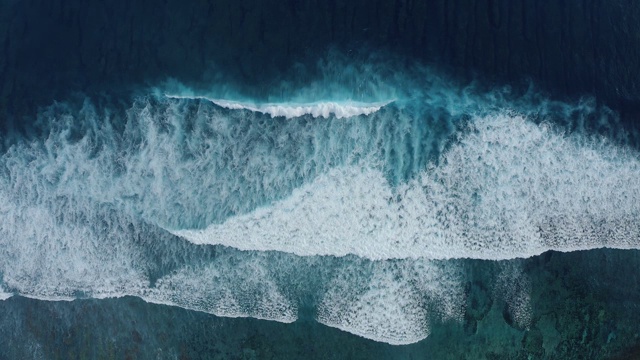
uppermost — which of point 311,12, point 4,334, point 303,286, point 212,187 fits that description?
point 311,12

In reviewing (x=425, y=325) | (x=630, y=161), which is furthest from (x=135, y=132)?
(x=630, y=161)

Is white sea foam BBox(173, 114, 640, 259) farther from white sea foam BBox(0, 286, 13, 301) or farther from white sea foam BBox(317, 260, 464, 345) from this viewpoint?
white sea foam BBox(0, 286, 13, 301)

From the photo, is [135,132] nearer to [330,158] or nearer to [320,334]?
[330,158]

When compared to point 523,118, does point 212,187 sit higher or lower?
lower

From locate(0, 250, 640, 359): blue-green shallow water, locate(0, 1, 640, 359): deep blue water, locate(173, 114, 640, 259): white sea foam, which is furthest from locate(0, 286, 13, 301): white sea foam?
locate(173, 114, 640, 259): white sea foam

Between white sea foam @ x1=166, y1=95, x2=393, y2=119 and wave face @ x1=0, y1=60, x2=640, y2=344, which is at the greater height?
white sea foam @ x1=166, y1=95, x2=393, y2=119

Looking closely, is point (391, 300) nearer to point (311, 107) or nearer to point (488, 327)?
point (488, 327)
